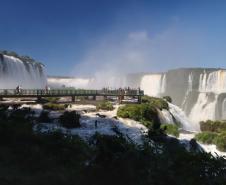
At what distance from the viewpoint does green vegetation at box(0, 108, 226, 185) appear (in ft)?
26.1

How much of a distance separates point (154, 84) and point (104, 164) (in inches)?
3450

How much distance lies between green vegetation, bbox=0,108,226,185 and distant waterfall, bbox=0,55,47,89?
57.6 meters

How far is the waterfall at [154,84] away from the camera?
9369 cm

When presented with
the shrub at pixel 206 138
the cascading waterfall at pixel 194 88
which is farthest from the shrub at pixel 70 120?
the cascading waterfall at pixel 194 88

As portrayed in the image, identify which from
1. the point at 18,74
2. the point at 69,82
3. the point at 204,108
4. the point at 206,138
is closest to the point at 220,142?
the point at 206,138

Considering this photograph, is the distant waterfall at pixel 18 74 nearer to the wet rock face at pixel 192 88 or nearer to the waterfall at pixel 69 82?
the wet rock face at pixel 192 88

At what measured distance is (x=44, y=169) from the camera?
10367 millimetres

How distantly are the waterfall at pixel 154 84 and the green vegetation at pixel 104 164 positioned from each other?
81643 mm

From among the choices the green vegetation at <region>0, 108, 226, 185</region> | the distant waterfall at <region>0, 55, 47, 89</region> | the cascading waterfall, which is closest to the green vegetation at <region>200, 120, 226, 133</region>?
the cascading waterfall

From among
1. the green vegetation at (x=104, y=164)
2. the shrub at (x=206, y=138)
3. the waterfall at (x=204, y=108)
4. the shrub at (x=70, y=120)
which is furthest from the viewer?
the waterfall at (x=204, y=108)

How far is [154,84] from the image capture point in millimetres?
95688

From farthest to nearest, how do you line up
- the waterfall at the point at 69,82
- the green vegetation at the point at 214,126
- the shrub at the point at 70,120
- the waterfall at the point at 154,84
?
the waterfall at the point at 69,82 < the waterfall at the point at 154,84 < the green vegetation at the point at 214,126 < the shrub at the point at 70,120

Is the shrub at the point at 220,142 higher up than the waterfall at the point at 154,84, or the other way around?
the waterfall at the point at 154,84

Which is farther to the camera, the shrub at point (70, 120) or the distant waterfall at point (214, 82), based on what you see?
the distant waterfall at point (214, 82)
